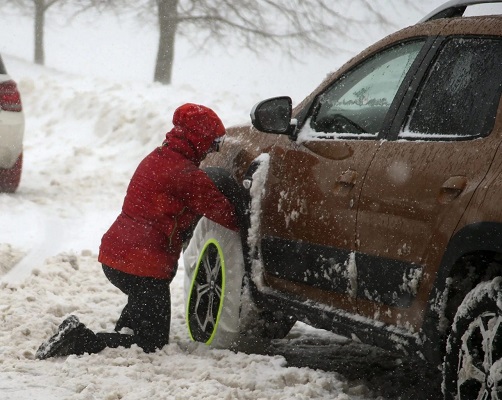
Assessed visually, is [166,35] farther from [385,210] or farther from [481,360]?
[481,360]

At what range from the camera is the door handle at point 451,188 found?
370 cm

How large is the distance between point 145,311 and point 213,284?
43cm

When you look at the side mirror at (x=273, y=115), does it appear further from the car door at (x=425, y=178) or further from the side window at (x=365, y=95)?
the car door at (x=425, y=178)

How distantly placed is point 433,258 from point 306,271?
100 cm

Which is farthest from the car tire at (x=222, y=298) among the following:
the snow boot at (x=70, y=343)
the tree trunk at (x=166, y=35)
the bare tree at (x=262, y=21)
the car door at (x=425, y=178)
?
the tree trunk at (x=166, y=35)

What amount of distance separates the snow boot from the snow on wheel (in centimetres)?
68

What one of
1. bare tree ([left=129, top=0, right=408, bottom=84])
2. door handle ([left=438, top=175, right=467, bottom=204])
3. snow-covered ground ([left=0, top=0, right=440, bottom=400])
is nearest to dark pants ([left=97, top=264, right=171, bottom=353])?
snow-covered ground ([left=0, top=0, right=440, bottom=400])

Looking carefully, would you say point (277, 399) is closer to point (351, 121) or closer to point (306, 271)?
point (306, 271)

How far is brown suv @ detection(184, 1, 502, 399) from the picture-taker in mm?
3635

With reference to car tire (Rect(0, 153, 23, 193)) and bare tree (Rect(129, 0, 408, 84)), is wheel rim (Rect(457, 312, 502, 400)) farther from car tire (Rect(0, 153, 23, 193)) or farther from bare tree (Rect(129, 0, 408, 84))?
bare tree (Rect(129, 0, 408, 84))

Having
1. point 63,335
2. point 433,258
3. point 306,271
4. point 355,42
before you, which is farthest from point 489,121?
point 355,42

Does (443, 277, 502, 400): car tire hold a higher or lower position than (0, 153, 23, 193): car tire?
lower

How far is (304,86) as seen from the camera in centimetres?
2361

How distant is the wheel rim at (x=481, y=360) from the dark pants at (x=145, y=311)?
7.21 ft
